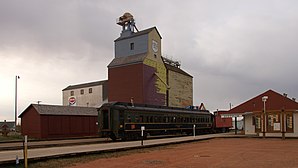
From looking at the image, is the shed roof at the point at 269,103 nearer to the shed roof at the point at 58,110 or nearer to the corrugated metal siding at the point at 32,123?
the shed roof at the point at 58,110

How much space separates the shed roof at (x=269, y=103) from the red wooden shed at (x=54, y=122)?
18.9 m

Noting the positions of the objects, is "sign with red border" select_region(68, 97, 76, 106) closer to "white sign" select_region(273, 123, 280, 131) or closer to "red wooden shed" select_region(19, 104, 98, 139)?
"red wooden shed" select_region(19, 104, 98, 139)

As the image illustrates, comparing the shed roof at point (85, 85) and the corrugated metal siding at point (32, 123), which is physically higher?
the shed roof at point (85, 85)

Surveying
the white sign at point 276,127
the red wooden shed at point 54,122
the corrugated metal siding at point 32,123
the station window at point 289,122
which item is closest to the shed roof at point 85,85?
the red wooden shed at point 54,122

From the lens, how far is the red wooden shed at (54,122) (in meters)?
38.2

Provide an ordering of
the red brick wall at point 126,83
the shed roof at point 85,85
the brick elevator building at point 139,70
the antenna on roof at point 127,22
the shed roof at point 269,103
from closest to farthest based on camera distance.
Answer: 1. the shed roof at point 269,103
2. the red brick wall at point 126,83
3. the brick elevator building at point 139,70
4. the antenna on roof at point 127,22
5. the shed roof at point 85,85

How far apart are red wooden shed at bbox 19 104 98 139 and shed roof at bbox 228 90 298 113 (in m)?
18.9

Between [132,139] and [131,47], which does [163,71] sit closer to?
[131,47]

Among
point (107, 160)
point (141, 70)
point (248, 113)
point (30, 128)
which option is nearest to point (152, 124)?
point (248, 113)

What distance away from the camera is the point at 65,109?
137ft

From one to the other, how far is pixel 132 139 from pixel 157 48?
108 feet

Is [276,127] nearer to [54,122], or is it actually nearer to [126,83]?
[54,122]

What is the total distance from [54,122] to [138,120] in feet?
40.7

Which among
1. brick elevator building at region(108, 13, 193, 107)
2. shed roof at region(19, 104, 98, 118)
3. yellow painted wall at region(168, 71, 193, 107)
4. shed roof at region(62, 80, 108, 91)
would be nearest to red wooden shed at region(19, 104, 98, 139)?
shed roof at region(19, 104, 98, 118)
